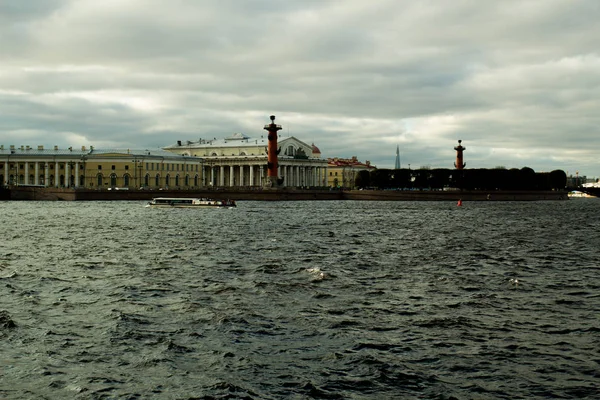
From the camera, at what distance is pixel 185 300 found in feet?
47.7

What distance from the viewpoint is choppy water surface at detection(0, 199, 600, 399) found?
362 inches

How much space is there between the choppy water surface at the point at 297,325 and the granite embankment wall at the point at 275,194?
6375cm

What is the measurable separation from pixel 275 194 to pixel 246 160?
31531 millimetres

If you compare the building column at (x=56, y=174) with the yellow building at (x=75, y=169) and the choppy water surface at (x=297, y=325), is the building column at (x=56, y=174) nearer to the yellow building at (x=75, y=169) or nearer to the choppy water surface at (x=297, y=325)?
the yellow building at (x=75, y=169)

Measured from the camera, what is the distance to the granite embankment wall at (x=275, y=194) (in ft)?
285

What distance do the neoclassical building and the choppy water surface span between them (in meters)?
95.1

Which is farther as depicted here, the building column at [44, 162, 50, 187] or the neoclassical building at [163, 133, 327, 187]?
the neoclassical building at [163, 133, 327, 187]

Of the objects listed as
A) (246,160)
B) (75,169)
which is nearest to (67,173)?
(75,169)

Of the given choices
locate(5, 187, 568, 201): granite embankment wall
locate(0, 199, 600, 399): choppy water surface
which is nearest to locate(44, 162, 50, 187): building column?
locate(5, 187, 568, 201): granite embankment wall

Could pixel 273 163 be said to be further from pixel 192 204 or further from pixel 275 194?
pixel 192 204

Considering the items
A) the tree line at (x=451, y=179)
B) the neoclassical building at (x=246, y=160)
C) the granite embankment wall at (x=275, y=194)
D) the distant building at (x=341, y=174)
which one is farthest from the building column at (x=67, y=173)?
the distant building at (x=341, y=174)

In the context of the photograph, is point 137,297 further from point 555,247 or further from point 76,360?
point 555,247

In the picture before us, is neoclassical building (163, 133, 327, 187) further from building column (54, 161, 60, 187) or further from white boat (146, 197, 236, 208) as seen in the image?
white boat (146, 197, 236, 208)

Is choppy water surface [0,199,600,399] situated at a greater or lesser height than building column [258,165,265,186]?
lesser
